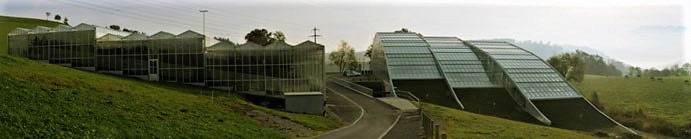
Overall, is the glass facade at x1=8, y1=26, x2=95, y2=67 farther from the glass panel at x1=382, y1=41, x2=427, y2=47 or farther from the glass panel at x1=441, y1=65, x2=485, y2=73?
the glass panel at x1=382, y1=41, x2=427, y2=47

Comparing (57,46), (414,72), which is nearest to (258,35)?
(414,72)

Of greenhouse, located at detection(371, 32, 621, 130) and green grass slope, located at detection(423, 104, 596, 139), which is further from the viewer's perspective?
greenhouse, located at detection(371, 32, 621, 130)

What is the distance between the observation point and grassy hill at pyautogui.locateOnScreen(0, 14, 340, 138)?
11.8 meters

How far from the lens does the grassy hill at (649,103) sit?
102ft

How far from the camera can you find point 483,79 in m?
44.9

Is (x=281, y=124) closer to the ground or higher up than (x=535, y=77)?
closer to the ground

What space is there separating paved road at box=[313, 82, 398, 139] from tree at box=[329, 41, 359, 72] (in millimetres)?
44539

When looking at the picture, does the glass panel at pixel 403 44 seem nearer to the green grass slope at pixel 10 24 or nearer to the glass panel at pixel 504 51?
the glass panel at pixel 504 51

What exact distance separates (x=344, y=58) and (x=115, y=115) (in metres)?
71.4

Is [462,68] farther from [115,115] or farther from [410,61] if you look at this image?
[115,115]

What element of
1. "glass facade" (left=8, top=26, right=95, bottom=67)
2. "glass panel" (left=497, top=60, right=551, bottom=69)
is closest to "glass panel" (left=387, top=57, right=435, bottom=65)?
"glass panel" (left=497, top=60, right=551, bottom=69)

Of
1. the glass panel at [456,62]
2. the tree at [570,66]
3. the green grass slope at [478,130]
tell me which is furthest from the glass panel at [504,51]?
the green grass slope at [478,130]

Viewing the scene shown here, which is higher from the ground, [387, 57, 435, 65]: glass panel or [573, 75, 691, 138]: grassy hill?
[387, 57, 435, 65]: glass panel

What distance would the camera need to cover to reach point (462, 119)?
26.9 metres
